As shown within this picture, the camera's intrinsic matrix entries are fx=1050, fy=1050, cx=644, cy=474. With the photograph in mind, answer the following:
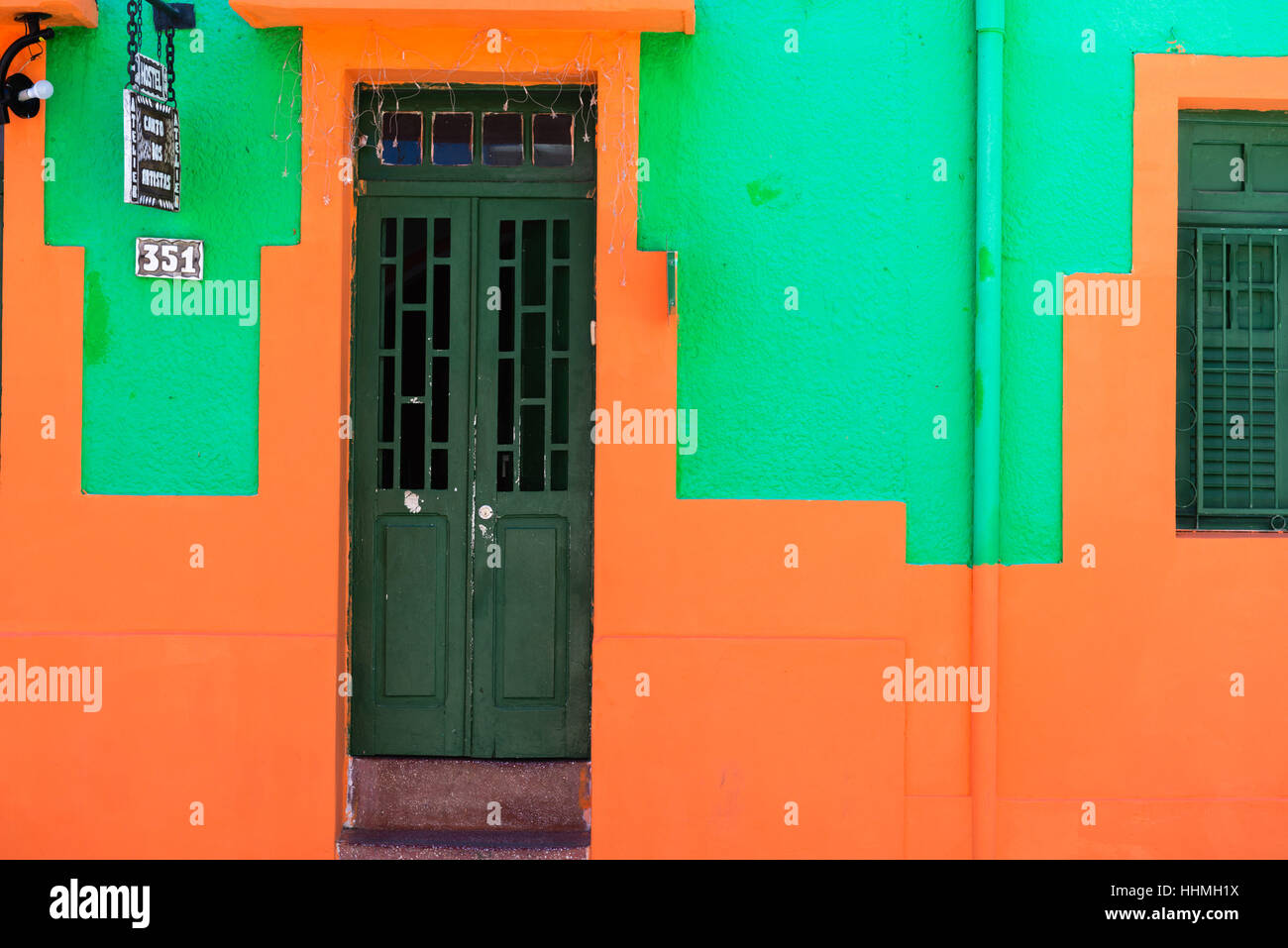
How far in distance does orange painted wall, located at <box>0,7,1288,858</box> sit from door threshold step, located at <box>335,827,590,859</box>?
128 mm

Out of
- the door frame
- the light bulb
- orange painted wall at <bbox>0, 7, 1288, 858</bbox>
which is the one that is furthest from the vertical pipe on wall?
the light bulb

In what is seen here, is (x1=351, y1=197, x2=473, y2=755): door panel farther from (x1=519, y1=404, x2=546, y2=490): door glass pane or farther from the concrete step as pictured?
(x1=519, y1=404, x2=546, y2=490): door glass pane

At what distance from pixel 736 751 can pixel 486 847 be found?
119cm

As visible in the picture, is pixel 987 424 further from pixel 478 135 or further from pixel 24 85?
pixel 24 85

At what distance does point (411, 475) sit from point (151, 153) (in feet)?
5.79

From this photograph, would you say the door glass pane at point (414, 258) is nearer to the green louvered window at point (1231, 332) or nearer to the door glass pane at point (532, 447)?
the door glass pane at point (532, 447)

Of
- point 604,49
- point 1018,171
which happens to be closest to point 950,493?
point 1018,171

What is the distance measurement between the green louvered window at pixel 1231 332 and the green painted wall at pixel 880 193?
440 millimetres

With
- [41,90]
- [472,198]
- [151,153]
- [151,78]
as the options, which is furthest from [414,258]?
[41,90]

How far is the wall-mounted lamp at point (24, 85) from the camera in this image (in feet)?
15.0

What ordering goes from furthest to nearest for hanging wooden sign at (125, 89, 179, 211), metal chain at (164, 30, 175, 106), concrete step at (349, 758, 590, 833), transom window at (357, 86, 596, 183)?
transom window at (357, 86, 596, 183), concrete step at (349, 758, 590, 833), metal chain at (164, 30, 175, 106), hanging wooden sign at (125, 89, 179, 211)

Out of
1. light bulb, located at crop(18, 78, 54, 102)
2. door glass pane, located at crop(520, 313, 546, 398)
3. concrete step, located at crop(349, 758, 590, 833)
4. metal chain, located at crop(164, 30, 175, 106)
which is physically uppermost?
metal chain, located at crop(164, 30, 175, 106)

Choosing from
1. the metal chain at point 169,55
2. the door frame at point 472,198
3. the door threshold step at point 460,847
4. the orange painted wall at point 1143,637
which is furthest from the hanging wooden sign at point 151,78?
the orange painted wall at point 1143,637

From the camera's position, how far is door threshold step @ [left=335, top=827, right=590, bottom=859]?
467cm
